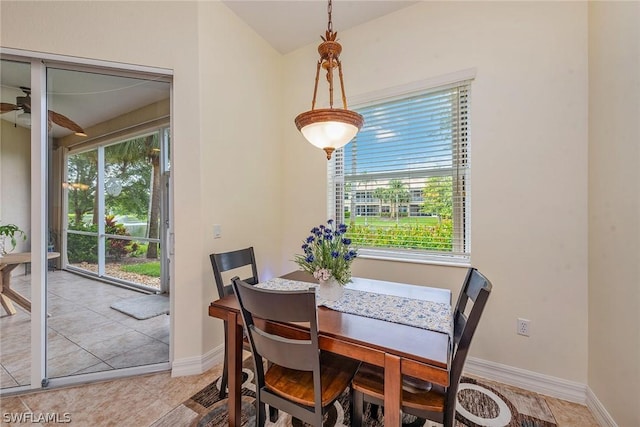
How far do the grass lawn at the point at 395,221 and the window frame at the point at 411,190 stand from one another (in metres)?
0.18

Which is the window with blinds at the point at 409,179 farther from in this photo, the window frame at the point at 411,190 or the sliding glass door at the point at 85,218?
the sliding glass door at the point at 85,218

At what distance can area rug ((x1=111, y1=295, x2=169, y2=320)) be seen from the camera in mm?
2303

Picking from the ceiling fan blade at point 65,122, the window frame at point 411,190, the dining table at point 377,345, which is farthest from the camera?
the window frame at point 411,190

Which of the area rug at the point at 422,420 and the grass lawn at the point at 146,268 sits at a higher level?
the grass lawn at the point at 146,268

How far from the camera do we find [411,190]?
8.07ft

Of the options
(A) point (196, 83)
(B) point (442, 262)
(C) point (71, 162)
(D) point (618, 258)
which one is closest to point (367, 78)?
(A) point (196, 83)

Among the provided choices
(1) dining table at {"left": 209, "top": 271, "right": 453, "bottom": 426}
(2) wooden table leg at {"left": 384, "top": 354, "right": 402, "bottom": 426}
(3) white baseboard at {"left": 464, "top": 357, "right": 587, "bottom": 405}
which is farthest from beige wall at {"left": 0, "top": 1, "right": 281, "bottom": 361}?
(3) white baseboard at {"left": 464, "top": 357, "right": 587, "bottom": 405}

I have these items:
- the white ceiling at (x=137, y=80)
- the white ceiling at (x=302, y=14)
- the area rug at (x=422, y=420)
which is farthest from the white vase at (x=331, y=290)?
the white ceiling at (x=302, y=14)

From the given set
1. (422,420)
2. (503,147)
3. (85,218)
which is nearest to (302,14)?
(503,147)

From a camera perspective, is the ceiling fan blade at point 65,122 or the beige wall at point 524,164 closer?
the beige wall at point 524,164

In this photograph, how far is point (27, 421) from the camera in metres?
1.61

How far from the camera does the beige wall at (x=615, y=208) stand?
1.37m

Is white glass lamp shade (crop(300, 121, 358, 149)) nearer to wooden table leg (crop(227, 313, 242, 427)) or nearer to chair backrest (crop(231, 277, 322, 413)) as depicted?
chair backrest (crop(231, 277, 322, 413))

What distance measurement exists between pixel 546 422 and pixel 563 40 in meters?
2.51
